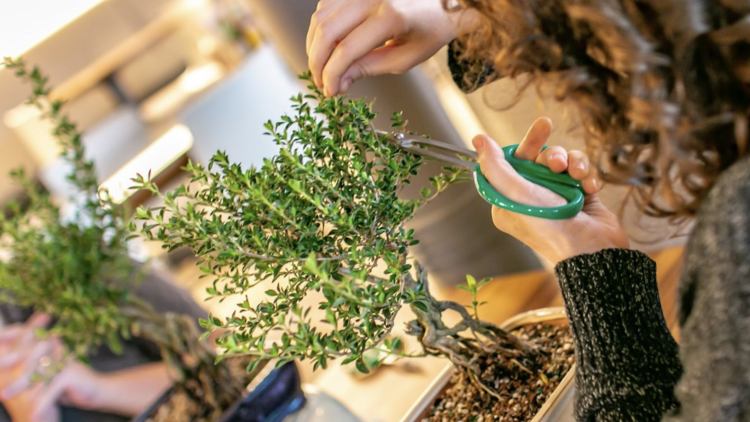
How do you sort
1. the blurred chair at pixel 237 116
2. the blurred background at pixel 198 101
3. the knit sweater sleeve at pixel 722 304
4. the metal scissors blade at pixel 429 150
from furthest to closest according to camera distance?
the blurred chair at pixel 237 116, the blurred background at pixel 198 101, the metal scissors blade at pixel 429 150, the knit sweater sleeve at pixel 722 304

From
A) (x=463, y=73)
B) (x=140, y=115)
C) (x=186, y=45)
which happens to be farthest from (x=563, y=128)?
(x=186, y=45)

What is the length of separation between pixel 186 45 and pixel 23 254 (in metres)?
3.66

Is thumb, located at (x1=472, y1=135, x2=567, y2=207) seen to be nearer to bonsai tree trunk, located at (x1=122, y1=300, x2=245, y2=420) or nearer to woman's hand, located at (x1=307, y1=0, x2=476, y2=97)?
woman's hand, located at (x1=307, y1=0, x2=476, y2=97)

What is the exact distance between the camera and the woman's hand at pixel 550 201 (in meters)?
0.62

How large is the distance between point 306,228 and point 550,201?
0.27 metres

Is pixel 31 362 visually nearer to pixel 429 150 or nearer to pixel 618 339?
pixel 429 150

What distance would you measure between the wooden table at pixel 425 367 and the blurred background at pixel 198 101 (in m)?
0.06

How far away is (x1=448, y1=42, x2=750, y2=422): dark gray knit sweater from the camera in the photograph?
42 cm

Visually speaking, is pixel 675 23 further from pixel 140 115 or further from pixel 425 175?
pixel 140 115

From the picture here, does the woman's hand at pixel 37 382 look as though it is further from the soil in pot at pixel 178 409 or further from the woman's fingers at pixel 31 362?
the soil in pot at pixel 178 409

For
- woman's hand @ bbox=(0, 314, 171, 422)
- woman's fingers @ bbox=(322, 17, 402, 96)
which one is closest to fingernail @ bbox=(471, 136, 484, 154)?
woman's fingers @ bbox=(322, 17, 402, 96)

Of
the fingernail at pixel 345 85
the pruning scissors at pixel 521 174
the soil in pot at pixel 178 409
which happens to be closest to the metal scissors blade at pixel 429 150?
the pruning scissors at pixel 521 174

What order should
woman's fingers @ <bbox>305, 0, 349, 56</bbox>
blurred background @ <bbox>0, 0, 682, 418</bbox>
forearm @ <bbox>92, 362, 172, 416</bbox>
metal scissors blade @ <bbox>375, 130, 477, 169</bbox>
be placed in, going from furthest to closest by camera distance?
1. forearm @ <bbox>92, 362, 172, 416</bbox>
2. blurred background @ <bbox>0, 0, 682, 418</bbox>
3. woman's fingers @ <bbox>305, 0, 349, 56</bbox>
4. metal scissors blade @ <bbox>375, 130, 477, 169</bbox>

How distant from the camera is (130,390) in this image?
1.41 metres
